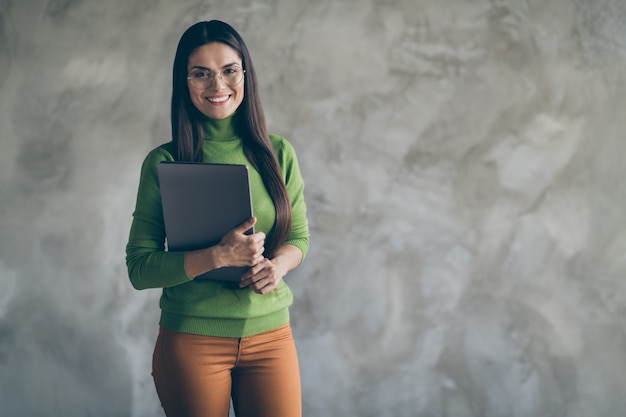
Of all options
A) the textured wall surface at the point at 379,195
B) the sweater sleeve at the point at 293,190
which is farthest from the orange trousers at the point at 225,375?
the textured wall surface at the point at 379,195

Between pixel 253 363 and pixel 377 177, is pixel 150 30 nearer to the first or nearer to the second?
pixel 377 177

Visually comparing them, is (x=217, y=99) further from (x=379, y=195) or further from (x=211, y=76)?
(x=379, y=195)

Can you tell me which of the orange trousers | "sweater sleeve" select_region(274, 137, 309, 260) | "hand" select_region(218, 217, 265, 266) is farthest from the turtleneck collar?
the orange trousers

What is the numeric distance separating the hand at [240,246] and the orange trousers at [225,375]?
0.58 feet

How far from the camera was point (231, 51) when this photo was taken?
56.4 inches

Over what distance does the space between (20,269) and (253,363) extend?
129 centimetres

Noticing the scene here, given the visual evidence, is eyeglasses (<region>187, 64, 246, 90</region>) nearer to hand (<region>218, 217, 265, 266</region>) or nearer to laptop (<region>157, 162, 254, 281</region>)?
laptop (<region>157, 162, 254, 281</region>)

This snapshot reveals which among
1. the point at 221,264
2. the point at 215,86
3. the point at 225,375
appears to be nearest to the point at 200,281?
the point at 221,264

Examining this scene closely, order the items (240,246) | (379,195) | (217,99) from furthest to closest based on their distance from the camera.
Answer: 1. (379,195)
2. (217,99)
3. (240,246)

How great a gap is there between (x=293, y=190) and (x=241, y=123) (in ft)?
0.66

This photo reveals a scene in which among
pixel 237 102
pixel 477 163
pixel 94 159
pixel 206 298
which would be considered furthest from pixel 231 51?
pixel 477 163

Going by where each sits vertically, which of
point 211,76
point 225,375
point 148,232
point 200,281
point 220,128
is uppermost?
point 211,76

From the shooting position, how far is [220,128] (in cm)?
148

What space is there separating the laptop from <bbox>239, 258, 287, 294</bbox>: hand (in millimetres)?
18
